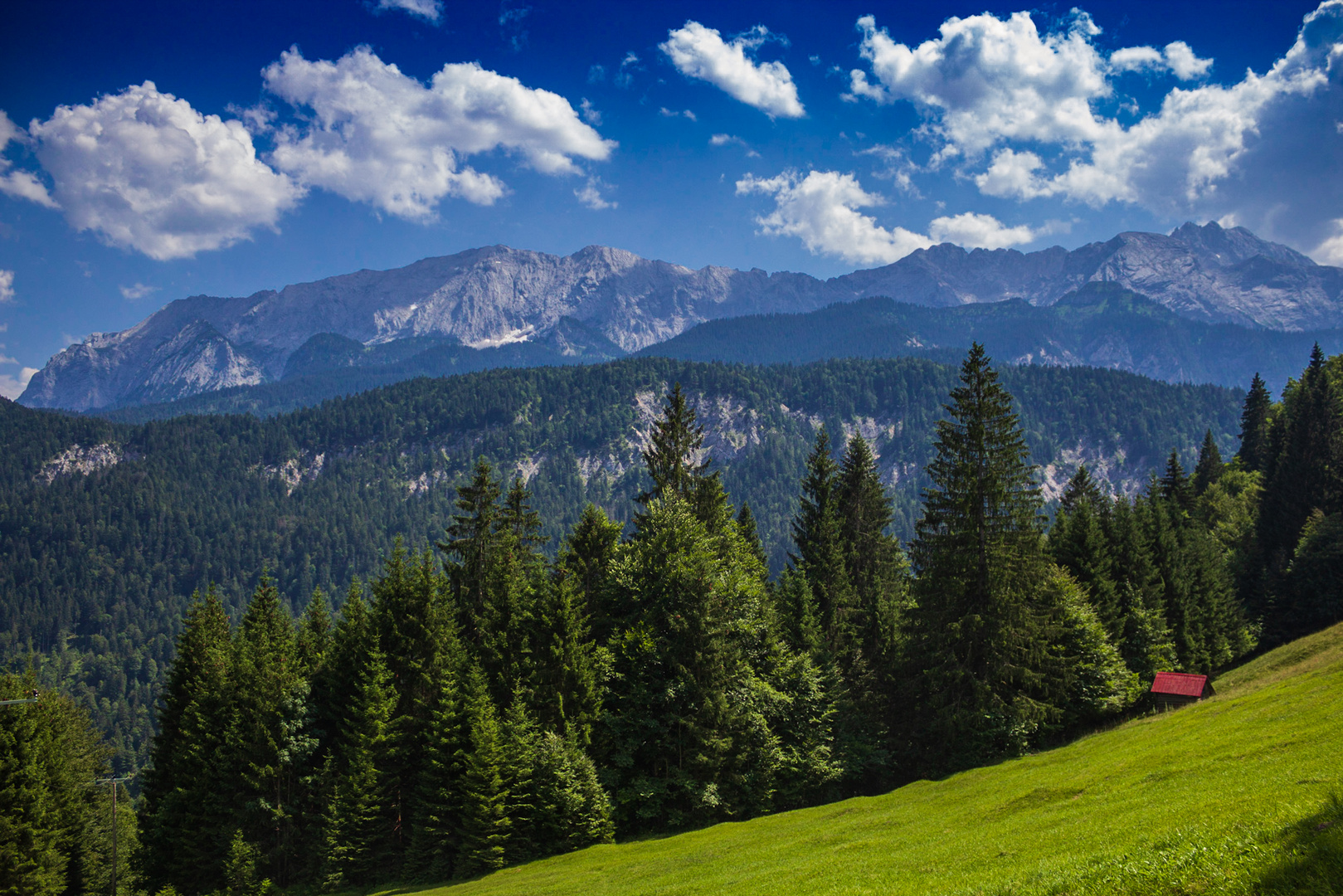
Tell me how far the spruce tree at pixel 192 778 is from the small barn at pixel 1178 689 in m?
59.5

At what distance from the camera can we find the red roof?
5072 cm

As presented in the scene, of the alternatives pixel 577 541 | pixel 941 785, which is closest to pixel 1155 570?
pixel 941 785

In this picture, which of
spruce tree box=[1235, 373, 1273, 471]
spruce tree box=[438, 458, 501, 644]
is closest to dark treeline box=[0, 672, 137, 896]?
spruce tree box=[438, 458, 501, 644]

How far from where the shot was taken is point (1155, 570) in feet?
208

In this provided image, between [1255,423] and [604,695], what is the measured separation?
352ft

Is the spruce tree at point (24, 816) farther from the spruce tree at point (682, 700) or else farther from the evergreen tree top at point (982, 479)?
the evergreen tree top at point (982, 479)

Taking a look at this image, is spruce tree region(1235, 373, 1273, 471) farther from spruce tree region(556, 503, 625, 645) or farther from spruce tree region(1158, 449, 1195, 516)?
spruce tree region(556, 503, 625, 645)

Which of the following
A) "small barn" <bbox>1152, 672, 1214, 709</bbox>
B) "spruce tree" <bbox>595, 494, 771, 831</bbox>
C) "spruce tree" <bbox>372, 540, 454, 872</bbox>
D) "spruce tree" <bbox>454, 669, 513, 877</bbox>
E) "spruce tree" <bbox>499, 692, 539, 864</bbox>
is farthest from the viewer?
"small barn" <bbox>1152, 672, 1214, 709</bbox>

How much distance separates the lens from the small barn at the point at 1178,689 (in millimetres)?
50594

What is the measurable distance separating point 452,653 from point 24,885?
85.9ft

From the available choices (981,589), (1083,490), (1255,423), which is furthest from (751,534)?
(1255,423)

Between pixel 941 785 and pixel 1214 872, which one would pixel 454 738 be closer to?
pixel 941 785

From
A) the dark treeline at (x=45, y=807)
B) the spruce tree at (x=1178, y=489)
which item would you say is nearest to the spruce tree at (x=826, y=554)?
the dark treeline at (x=45, y=807)

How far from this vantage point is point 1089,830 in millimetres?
20078
